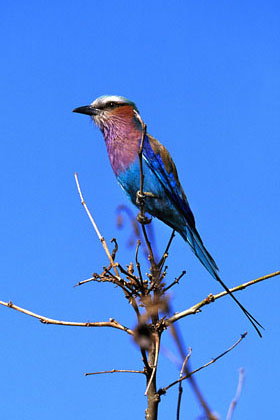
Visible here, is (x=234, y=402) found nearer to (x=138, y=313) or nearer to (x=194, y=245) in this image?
(x=138, y=313)

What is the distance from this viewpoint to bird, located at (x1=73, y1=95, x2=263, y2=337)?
486 centimetres

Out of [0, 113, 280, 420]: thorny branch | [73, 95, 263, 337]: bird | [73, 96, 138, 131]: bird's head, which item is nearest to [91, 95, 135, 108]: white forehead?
[73, 96, 138, 131]: bird's head

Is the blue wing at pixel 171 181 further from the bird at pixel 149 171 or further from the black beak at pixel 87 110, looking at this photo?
the black beak at pixel 87 110

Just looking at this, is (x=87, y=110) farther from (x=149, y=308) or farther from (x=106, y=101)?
(x=149, y=308)

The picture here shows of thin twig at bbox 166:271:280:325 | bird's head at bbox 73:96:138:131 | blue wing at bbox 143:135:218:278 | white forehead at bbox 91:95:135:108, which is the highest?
white forehead at bbox 91:95:135:108

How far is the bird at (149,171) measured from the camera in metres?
4.86

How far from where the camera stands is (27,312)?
7.83ft

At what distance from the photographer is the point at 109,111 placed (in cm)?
536

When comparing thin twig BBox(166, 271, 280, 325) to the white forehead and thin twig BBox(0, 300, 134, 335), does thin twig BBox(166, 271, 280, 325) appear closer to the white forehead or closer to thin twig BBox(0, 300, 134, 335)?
thin twig BBox(0, 300, 134, 335)

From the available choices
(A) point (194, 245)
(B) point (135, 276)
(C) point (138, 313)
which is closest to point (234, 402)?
(C) point (138, 313)

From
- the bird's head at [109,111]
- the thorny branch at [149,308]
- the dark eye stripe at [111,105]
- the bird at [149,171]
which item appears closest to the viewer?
the thorny branch at [149,308]

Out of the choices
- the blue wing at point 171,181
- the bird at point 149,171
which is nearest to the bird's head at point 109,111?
the bird at point 149,171

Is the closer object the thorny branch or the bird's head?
the thorny branch

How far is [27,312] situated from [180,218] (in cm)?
274
